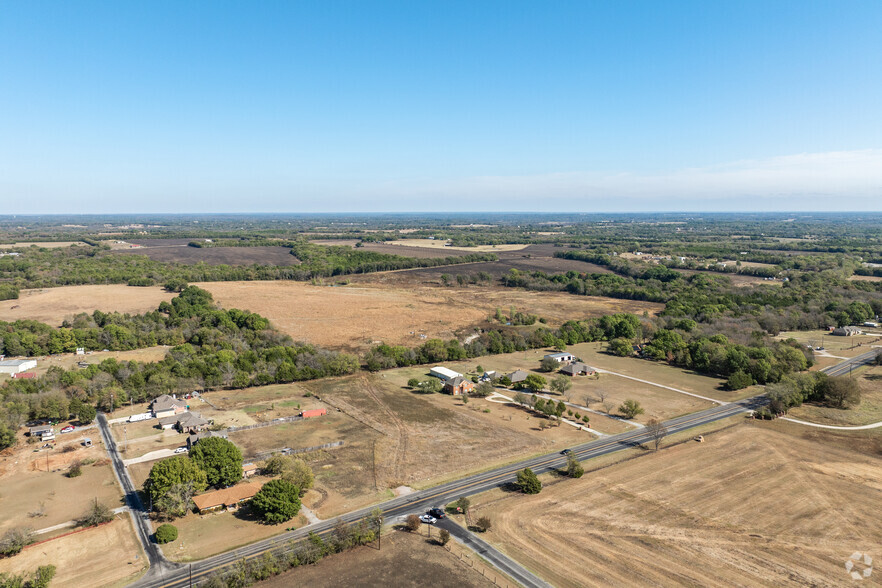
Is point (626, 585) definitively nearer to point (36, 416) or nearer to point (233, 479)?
point (233, 479)

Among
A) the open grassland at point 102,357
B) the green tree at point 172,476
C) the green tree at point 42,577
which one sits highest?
the green tree at point 172,476

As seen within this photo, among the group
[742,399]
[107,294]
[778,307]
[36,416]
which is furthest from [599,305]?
[107,294]

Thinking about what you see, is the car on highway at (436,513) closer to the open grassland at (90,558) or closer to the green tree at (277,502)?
the green tree at (277,502)

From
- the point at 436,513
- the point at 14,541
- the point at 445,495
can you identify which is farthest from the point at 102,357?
the point at 436,513

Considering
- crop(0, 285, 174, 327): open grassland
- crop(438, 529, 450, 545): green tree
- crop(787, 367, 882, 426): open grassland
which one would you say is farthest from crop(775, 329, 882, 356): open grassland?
crop(0, 285, 174, 327): open grassland

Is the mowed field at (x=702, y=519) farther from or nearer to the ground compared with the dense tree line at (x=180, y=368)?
nearer to the ground

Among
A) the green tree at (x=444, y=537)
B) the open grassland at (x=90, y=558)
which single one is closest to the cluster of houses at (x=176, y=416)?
the open grassland at (x=90, y=558)
